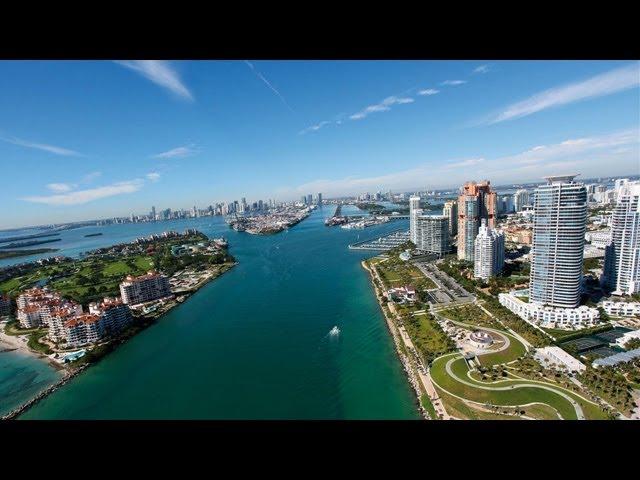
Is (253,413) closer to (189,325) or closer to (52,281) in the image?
(189,325)

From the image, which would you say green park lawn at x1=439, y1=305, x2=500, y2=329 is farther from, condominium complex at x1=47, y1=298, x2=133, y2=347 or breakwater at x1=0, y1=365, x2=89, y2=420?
condominium complex at x1=47, y1=298, x2=133, y2=347

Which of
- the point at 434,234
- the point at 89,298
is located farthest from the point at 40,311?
the point at 434,234

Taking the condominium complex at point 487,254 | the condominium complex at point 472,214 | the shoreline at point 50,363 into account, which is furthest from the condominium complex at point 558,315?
the shoreline at point 50,363

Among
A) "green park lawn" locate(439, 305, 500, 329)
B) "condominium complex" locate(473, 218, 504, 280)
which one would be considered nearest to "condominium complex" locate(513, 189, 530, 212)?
"condominium complex" locate(473, 218, 504, 280)

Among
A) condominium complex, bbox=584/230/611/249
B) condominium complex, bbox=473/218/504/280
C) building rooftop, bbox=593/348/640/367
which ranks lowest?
building rooftop, bbox=593/348/640/367

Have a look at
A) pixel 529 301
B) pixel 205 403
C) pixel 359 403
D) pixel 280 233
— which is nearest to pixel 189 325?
pixel 205 403
